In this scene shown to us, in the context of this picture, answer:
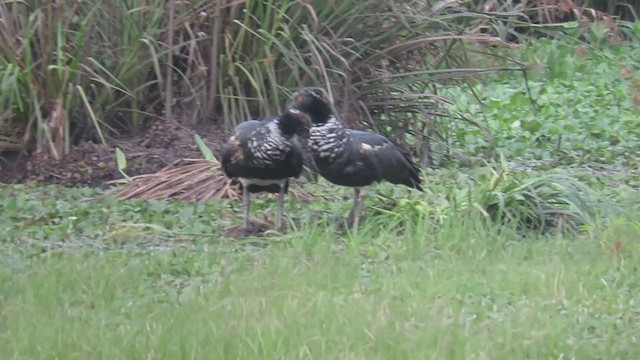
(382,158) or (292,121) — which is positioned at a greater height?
(292,121)

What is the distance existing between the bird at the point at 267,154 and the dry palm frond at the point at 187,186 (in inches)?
36.2

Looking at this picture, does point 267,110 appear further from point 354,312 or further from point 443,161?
point 354,312

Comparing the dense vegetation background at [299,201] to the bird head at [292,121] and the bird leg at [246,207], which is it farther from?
the bird head at [292,121]

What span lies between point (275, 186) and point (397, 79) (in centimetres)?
244

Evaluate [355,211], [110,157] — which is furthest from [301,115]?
[110,157]

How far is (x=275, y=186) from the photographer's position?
24.7 feet

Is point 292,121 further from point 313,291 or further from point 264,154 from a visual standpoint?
point 313,291

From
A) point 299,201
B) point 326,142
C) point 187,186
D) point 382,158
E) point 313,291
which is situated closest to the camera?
point 313,291

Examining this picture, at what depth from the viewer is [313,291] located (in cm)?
573

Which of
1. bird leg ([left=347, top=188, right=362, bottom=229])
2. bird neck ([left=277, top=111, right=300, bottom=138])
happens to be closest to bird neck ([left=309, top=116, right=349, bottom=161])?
bird neck ([left=277, top=111, right=300, bottom=138])

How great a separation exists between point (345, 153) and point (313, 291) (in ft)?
5.23

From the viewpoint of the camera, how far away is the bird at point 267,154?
23.5ft

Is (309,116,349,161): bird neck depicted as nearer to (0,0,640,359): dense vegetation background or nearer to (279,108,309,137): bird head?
(279,108,309,137): bird head

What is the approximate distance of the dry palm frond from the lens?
8.40 metres
